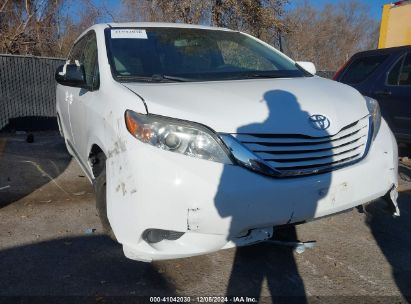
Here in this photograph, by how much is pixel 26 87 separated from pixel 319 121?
8551 millimetres

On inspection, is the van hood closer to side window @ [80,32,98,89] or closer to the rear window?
side window @ [80,32,98,89]

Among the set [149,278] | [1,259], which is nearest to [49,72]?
[1,259]

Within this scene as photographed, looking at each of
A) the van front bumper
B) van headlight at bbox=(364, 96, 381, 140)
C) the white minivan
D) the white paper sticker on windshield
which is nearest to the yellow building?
van headlight at bbox=(364, 96, 381, 140)

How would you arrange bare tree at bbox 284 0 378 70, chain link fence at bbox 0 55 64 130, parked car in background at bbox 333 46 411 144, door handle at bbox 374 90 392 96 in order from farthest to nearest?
1. bare tree at bbox 284 0 378 70
2. chain link fence at bbox 0 55 64 130
3. door handle at bbox 374 90 392 96
4. parked car in background at bbox 333 46 411 144

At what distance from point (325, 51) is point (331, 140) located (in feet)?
95.6

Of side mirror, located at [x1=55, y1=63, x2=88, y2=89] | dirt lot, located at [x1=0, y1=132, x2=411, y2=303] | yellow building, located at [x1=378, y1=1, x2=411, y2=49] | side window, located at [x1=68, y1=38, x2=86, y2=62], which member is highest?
yellow building, located at [x1=378, y1=1, x2=411, y2=49]

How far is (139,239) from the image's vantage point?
94.4 inches

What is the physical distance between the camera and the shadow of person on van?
233 cm

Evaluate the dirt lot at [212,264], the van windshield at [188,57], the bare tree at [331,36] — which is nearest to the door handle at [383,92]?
the dirt lot at [212,264]

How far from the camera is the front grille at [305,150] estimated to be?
7.97ft

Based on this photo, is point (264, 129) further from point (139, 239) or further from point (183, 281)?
point (183, 281)

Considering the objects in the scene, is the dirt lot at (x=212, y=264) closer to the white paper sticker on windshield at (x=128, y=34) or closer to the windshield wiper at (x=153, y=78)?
the windshield wiper at (x=153, y=78)

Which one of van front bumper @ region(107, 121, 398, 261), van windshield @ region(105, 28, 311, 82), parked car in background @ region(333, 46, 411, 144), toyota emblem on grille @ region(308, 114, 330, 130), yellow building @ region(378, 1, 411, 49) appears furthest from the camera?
yellow building @ region(378, 1, 411, 49)

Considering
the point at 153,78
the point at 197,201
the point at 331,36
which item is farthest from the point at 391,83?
the point at 331,36
